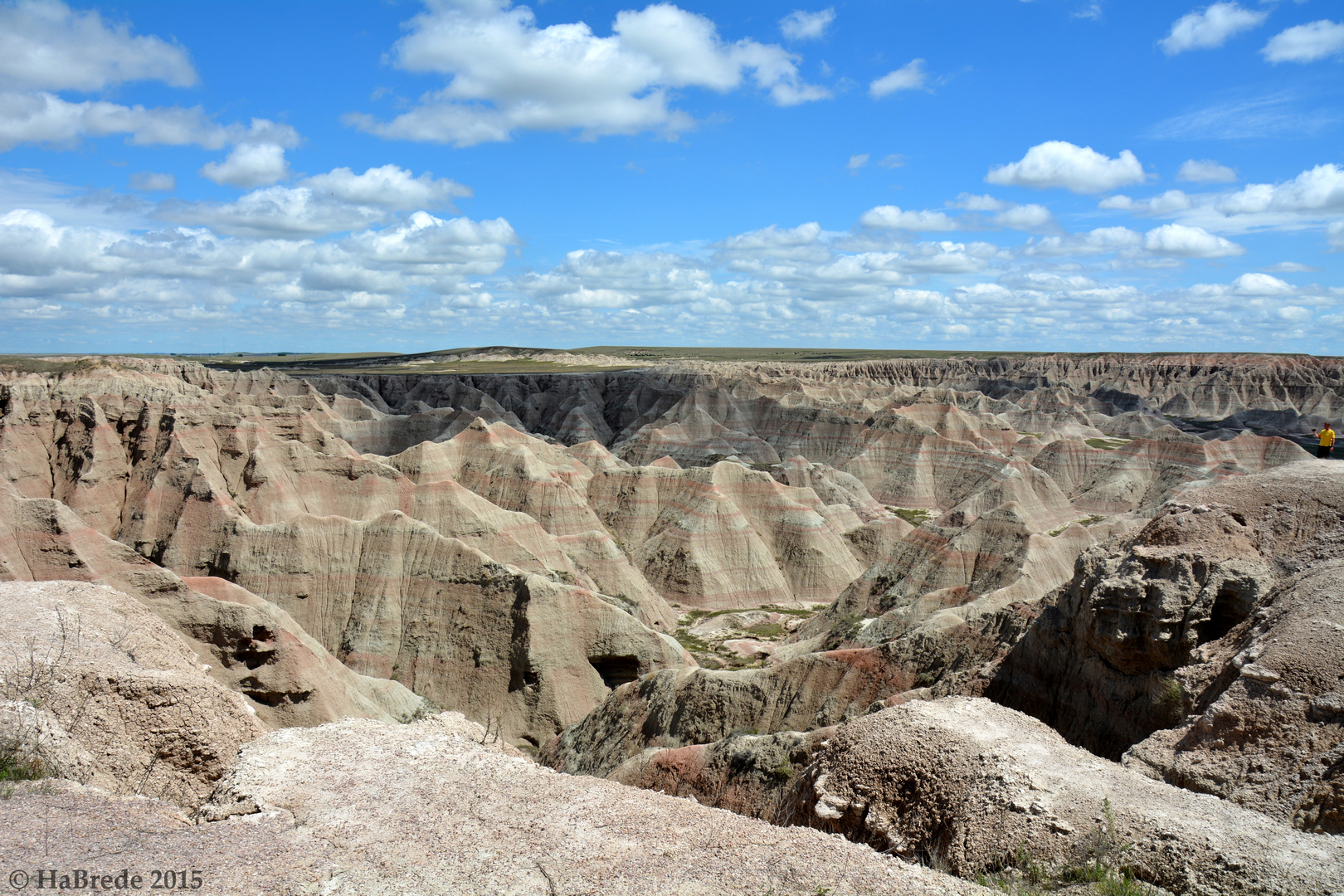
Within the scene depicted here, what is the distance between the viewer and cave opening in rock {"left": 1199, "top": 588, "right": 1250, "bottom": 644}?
11.8 metres

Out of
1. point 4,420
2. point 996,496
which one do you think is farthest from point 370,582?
point 996,496

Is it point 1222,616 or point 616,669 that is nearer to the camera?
point 1222,616

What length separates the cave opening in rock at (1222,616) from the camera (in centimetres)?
1177

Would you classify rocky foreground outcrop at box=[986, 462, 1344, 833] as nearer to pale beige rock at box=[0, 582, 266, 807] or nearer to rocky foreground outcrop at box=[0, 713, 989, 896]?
rocky foreground outcrop at box=[0, 713, 989, 896]

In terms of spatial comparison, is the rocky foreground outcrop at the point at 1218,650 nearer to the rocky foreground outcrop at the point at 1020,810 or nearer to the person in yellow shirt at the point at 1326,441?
the rocky foreground outcrop at the point at 1020,810

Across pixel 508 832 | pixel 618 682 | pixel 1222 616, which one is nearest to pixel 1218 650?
pixel 1222 616

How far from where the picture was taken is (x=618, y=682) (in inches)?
1014

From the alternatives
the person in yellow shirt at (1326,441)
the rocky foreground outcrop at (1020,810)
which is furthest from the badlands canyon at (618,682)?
the person in yellow shirt at (1326,441)

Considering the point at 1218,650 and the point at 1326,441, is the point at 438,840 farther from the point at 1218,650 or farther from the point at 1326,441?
the point at 1326,441

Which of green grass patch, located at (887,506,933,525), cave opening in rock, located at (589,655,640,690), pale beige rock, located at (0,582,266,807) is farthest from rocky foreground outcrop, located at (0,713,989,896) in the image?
green grass patch, located at (887,506,933,525)

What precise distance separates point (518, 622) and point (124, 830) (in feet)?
57.3

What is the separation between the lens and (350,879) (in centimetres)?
743

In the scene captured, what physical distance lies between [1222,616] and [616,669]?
17.6m

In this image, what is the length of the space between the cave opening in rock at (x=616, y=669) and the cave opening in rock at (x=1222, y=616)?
16619mm
